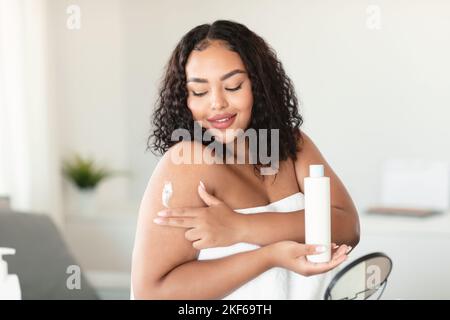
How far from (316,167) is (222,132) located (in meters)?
0.17

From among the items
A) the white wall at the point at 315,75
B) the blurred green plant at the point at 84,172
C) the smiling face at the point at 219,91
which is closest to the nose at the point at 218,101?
the smiling face at the point at 219,91

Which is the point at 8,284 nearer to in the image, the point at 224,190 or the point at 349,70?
the point at 224,190

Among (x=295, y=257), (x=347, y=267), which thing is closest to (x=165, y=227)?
(x=295, y=257)

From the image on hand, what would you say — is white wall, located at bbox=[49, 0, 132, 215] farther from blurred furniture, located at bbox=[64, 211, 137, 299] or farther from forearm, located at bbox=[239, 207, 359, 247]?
forearm, located at bbox=[239, 207, 359, 247]

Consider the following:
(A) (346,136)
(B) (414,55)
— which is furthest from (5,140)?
(B) (414,55)

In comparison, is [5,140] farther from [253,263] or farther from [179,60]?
[253,263]

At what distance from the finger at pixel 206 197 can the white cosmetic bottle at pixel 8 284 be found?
1.07 feet

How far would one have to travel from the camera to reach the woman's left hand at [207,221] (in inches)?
39.2

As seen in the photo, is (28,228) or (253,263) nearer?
(253,263)

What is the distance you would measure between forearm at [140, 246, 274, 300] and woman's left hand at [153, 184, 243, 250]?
1.2 inches

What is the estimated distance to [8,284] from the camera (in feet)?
3.46

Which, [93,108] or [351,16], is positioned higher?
[351,16]
